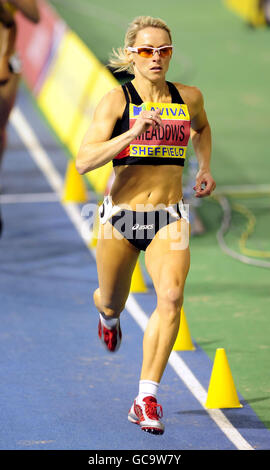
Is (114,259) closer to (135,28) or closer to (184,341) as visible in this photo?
(135,28)

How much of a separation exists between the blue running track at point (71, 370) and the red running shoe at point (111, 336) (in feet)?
0.70

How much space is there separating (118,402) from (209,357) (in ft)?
4.57

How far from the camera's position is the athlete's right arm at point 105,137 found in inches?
301

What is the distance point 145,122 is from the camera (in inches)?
294

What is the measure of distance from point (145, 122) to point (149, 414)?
6.96 feet

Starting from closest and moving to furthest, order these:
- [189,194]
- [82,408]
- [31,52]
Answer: [82,408] → [189,194] → [31,52]

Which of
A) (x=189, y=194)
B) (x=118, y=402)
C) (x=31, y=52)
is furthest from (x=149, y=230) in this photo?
(x=31, y=52)

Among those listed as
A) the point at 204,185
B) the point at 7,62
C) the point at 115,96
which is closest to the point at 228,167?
the point at 7,62

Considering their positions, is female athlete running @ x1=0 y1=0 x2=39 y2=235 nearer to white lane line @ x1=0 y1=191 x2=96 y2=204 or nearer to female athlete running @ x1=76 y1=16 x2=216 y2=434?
white lane line @ x1=0 y1=191 x2=96 y2=204

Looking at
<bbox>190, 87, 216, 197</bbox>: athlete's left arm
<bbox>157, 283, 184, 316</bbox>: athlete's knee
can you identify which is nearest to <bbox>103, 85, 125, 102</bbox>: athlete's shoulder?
<bbox>190, 87, 216, 197</bbox>: athlete's left arm

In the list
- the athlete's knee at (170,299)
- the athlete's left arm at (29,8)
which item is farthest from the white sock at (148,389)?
the athlete's left arm at (29,8)

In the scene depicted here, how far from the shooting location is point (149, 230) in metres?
8.20

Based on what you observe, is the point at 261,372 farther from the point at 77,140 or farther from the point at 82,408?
the point at 77,140

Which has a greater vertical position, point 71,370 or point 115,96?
point 115,96
